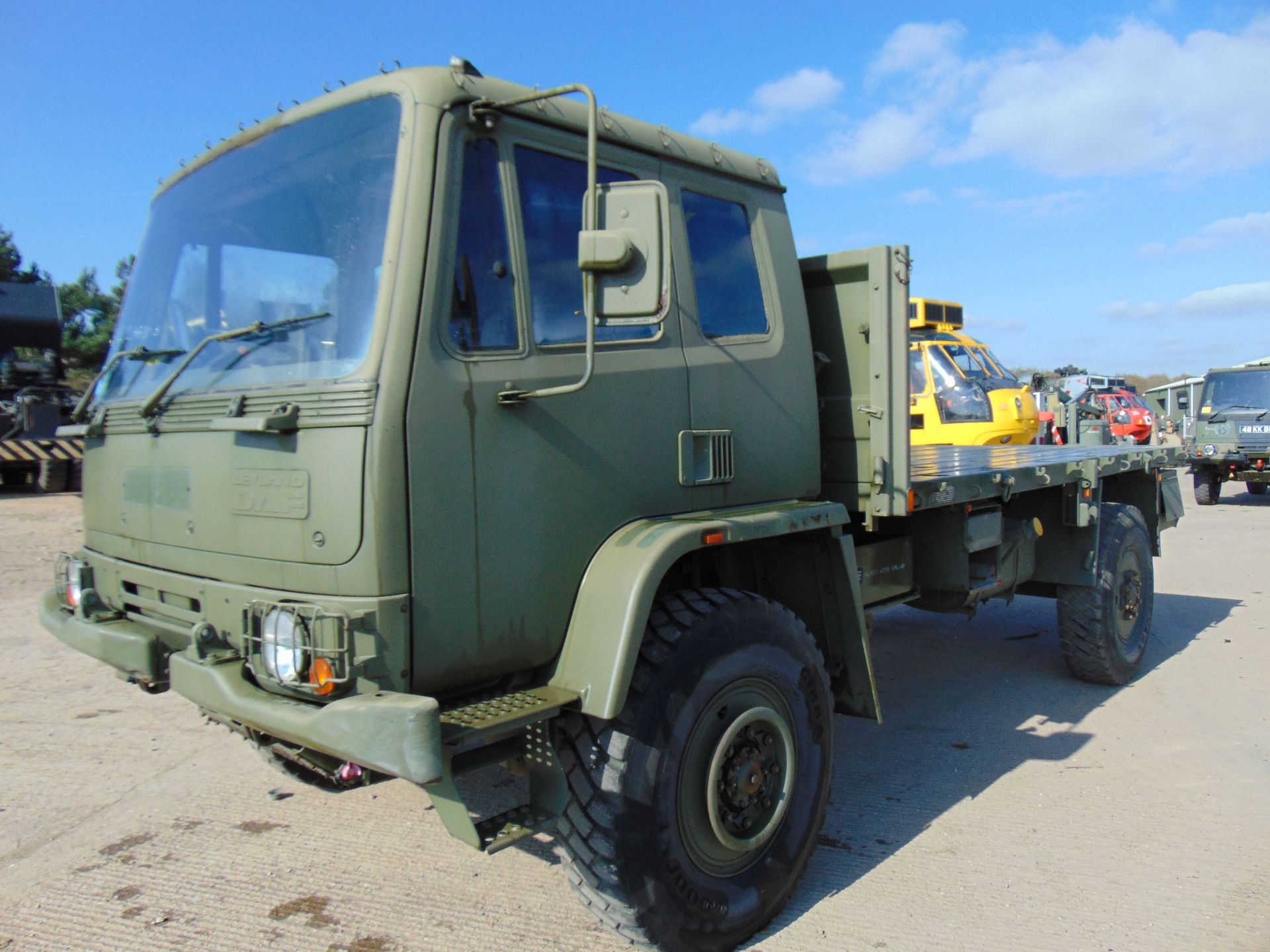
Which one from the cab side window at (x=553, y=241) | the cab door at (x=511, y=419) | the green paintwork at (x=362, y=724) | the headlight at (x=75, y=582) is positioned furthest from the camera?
the headlight at (x=75, y=582)

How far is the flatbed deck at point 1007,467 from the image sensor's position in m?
4.00

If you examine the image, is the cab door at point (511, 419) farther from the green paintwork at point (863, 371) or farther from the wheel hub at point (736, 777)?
the green paintwork at point (863, 371)

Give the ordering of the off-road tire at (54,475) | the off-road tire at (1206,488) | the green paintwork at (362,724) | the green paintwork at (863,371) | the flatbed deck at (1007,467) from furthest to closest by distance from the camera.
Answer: the off-road tire at (1206,488), the off-road tire at (54,475), the flatbed deck at (1007,467), the green paintwork at (863,371), the green paintwork at (362,724)

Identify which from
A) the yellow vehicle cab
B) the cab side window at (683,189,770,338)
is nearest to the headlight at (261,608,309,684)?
the cab side window at (683,189,770,338)

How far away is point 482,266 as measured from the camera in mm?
2674

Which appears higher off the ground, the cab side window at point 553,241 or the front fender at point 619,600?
the cab side window at point 553,241

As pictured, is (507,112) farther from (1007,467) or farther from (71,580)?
(1007,467)

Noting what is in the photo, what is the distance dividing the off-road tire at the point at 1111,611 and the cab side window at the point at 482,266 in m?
4.25

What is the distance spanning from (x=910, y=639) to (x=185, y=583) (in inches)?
209

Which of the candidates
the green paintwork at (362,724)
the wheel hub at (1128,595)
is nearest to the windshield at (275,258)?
the green paintwork at (362,724)

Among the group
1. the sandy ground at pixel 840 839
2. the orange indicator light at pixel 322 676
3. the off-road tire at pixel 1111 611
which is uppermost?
the orange indicator light at pixel 322 676

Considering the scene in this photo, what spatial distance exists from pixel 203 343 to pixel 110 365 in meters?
0.75

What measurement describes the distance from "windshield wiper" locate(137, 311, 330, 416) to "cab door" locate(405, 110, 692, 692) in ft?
1.74

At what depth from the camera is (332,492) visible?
8.11ft
